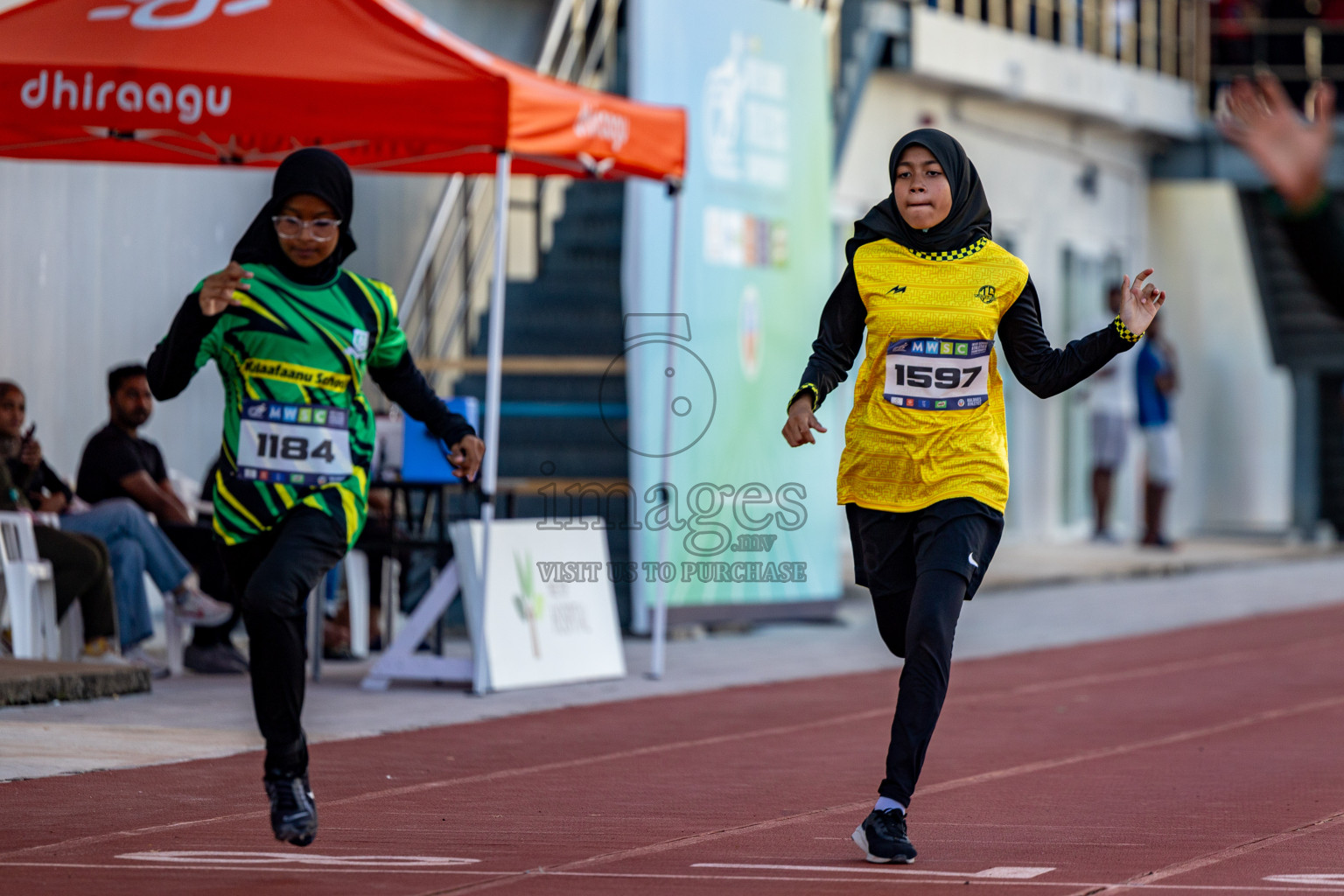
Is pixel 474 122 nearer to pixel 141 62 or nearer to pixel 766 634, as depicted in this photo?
pixel 141 62

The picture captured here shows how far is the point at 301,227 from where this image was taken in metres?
5.78

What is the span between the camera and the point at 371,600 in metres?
11.8

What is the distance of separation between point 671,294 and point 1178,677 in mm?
3293

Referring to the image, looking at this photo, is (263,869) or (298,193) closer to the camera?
(263,869)

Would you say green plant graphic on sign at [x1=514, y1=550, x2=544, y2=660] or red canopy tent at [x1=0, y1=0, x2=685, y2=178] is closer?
red canopy tent at [x1=0, y1=0, x2=685, y2=178]

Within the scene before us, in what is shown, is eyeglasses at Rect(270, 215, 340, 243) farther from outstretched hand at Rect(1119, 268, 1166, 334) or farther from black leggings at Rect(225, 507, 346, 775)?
outstretched hand at Rect(1119, 268, 1166, 334)

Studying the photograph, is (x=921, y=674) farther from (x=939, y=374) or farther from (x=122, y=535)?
(x=122, y=535)

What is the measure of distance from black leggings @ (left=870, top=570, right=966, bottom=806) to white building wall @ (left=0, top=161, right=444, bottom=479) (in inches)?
312

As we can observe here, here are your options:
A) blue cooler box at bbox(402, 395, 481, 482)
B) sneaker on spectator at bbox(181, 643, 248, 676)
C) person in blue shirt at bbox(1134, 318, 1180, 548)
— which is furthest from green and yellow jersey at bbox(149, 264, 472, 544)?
person in blue shirt at bbox(1134, 318, 1180, 548)

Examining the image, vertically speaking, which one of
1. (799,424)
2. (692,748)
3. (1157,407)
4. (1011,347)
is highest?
(1157,407)

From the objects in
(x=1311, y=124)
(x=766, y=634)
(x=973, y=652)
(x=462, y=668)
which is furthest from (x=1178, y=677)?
(x=1311, y=124)

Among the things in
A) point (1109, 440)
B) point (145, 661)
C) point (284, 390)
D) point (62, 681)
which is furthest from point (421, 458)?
point (1109, 440)

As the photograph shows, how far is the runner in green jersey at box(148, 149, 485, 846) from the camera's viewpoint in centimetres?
558

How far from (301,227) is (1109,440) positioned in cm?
1729
